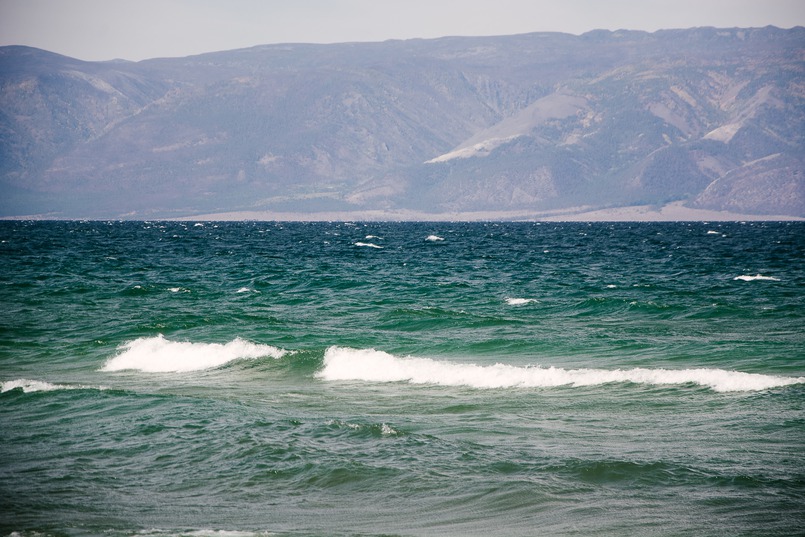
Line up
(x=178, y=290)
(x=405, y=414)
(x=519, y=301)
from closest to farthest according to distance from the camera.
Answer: (x=405, y=414)
(x=519, y=301)
(x=178, y=290)

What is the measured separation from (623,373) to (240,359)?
520 inches

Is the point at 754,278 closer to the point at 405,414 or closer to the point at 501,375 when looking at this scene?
the point at 501,375

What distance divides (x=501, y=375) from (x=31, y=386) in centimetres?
1327

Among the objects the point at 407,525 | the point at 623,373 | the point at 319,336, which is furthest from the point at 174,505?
the point at 319,336

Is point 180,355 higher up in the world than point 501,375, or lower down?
lower down

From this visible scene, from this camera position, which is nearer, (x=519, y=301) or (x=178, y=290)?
(x=519, y=301)

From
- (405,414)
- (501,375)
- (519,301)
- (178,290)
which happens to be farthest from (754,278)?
(405,414)

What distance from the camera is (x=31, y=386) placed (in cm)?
2578

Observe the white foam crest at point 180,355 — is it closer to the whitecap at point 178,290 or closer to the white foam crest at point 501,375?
the white foam crest at point 501,375

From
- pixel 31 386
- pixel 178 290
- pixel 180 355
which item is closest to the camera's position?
pixel 31 386

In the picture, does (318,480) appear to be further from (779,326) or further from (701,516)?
(779,326)

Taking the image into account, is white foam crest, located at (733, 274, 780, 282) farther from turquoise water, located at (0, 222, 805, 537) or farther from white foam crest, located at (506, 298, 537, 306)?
white foam crest, located at (506, 298, 537, 306)

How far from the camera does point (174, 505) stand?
1606 cm

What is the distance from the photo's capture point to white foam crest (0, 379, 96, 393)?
25.5 m
